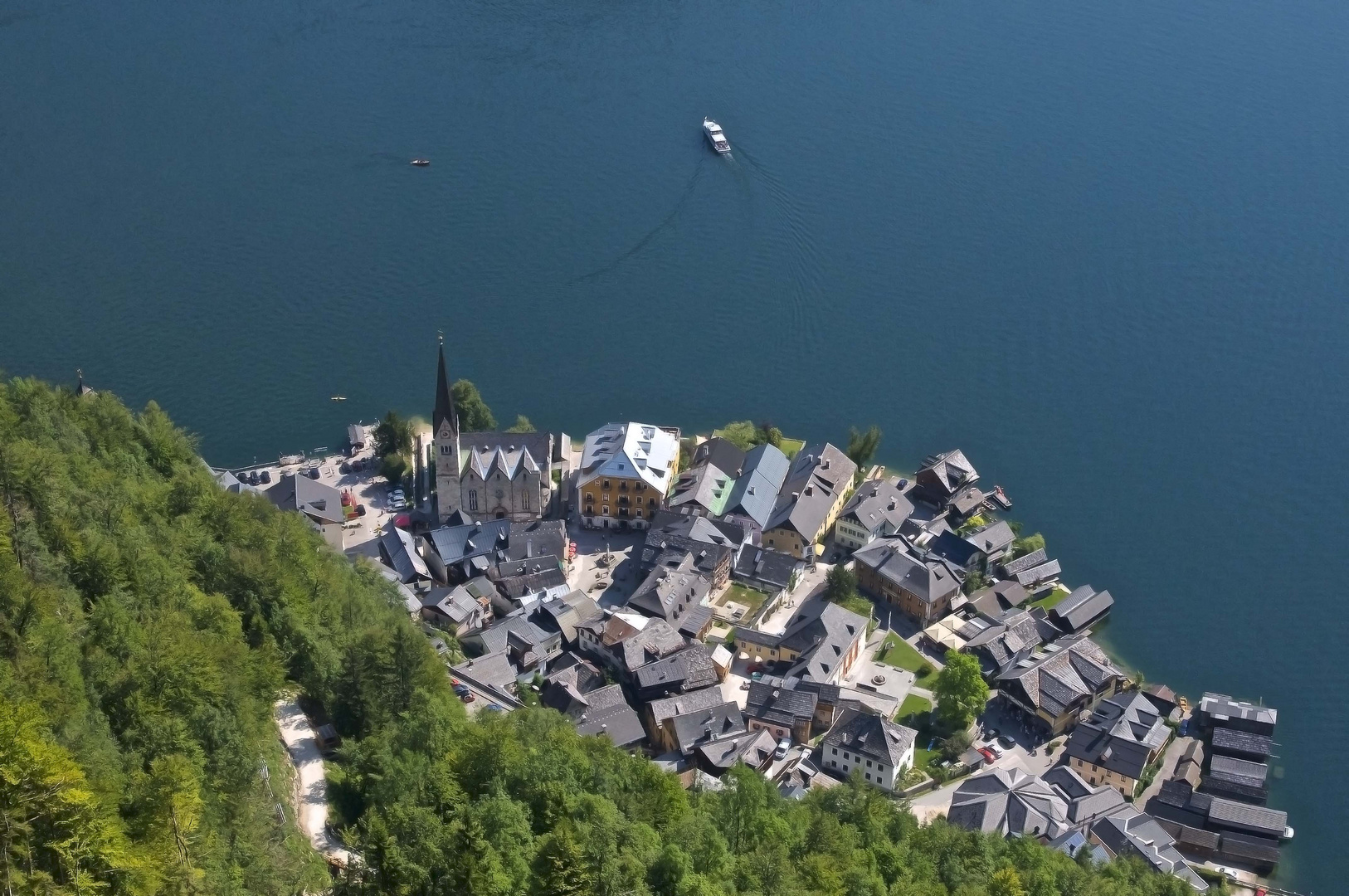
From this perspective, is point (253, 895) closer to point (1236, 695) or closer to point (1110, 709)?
point (1110, 709)

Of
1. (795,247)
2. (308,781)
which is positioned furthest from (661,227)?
(308,781)

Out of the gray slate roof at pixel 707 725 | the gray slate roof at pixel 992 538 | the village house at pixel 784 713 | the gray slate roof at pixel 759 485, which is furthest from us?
the gray slate roof at pixel 759 485

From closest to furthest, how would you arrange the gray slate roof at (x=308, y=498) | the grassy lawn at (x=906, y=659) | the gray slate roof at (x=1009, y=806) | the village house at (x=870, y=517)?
the gray slate roof at (x=1009, y=806), the grassy lawn at (x=906, y=659), the gray slate roof at (x=308, y=498), the village house at (x=870, y=517)

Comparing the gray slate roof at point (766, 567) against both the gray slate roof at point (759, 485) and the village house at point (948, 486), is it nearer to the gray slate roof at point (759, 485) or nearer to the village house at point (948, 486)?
the gray slate roof at point (759, 485)

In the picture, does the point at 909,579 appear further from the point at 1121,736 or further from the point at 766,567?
the point at 1121,736

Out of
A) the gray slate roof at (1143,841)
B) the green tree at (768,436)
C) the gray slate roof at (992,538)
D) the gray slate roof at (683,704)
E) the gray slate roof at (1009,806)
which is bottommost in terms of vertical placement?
the gray slate roof at (1143,841)

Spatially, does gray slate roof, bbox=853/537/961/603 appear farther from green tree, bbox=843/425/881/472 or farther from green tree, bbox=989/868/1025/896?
green tree, bbox=989/868/1025/896

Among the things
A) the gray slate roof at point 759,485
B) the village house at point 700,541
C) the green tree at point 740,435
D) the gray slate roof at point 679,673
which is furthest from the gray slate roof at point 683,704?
the green tree at point 740,435
